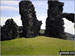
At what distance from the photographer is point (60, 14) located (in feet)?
207

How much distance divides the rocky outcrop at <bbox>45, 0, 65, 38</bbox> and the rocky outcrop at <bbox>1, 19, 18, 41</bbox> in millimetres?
13566

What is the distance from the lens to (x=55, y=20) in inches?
2480

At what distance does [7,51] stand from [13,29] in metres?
15.9

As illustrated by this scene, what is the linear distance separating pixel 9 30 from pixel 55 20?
16948mm

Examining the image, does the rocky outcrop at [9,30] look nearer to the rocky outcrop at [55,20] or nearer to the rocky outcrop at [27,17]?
the rocky outcrop at [27,17]

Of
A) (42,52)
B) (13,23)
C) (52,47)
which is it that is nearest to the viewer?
(42,52)

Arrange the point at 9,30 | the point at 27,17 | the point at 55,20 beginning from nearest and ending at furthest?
the point at 9,30
the point at 27,17
the point at 55,20

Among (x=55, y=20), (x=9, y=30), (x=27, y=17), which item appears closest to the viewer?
(x=9, y=30)

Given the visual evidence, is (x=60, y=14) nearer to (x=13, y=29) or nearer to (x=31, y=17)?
(x=31, y=17)

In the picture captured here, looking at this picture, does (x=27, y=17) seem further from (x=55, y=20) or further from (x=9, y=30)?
(x=55, y=20)

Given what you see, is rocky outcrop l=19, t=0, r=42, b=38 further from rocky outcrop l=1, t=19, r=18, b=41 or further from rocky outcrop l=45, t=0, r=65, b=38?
rocky outcrop l=45, t=0, r=65, b=38


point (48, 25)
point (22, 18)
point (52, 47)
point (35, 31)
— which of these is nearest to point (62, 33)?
point (48, 25)

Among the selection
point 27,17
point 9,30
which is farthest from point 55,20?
point 9,30

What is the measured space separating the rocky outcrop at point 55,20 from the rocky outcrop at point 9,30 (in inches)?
534
